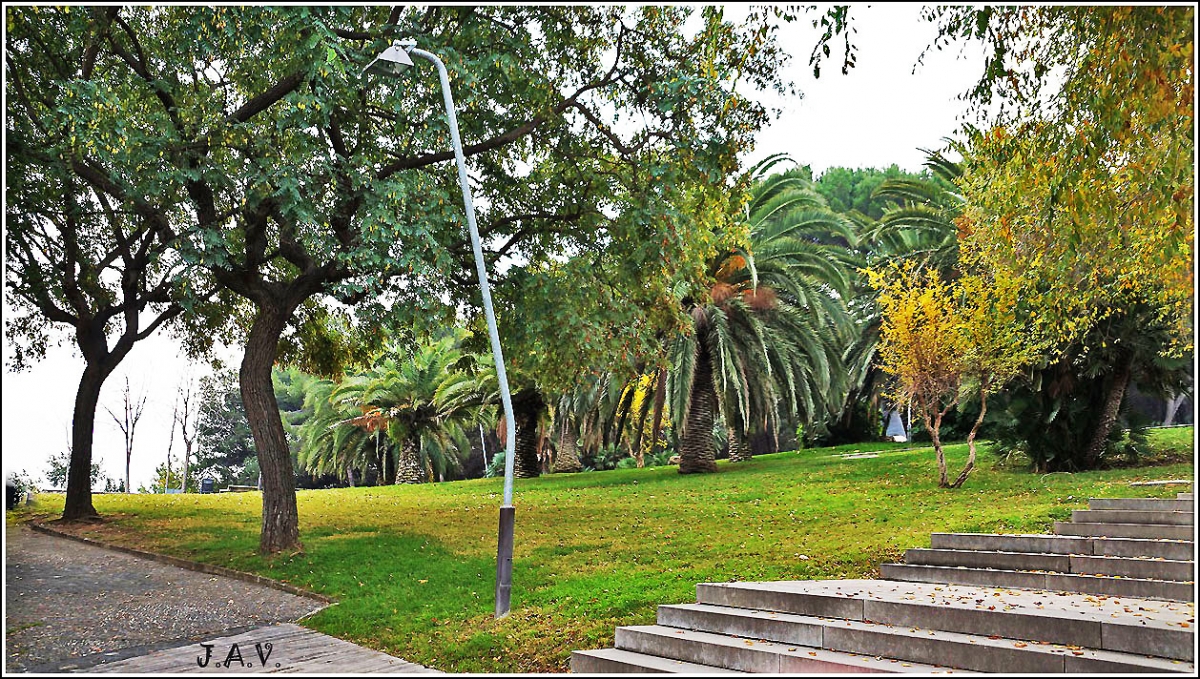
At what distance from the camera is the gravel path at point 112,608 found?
8.84m

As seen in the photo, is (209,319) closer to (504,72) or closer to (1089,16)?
(504,72)

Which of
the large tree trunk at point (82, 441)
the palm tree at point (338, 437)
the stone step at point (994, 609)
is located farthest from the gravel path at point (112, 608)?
the palm tree at point (338, 437)

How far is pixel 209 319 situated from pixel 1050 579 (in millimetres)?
16639

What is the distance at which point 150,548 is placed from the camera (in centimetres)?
1461

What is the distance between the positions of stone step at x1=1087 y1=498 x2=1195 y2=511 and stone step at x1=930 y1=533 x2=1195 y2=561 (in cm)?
104

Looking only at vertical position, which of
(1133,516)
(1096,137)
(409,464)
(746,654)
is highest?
(1096,137)

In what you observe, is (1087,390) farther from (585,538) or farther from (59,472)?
(59,472)

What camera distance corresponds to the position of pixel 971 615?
6512mm

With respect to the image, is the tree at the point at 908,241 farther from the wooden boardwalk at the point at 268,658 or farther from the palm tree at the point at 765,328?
the wooden boardwalk at the point at 268,658

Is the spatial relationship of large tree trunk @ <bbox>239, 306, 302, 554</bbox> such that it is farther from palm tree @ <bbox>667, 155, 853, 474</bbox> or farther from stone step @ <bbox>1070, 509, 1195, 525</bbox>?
stone step @ <bbox>1070, 509, 1195, 525</bbox>

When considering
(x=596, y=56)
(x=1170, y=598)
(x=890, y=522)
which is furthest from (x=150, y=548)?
(x=1170, y=598)

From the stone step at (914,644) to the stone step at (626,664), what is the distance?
56cm

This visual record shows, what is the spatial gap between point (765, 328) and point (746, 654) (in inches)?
580

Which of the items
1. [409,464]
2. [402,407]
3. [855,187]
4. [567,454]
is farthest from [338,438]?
[855,187]
